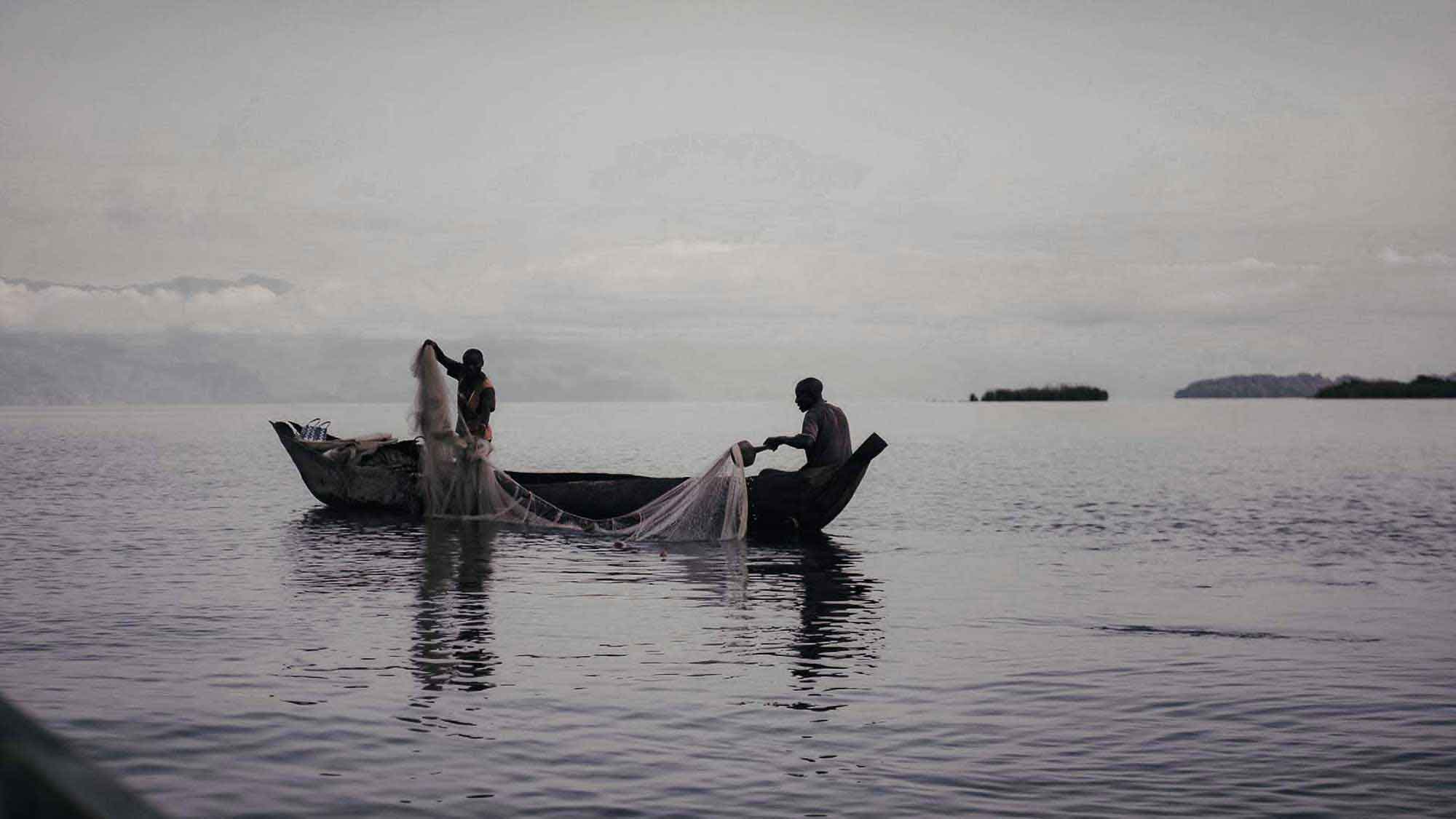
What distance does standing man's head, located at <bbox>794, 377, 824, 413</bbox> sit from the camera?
65.9 ft

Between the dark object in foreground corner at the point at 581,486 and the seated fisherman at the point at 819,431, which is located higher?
the seated fisherman at the point at 819,431

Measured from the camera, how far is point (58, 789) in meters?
0.93

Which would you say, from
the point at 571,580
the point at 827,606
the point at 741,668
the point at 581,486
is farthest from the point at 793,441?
the point at 741,668

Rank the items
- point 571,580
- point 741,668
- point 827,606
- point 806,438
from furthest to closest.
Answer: point 806,438
point 571,580
point 827,606
point 741,668

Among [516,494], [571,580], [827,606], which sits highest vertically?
[516,494]

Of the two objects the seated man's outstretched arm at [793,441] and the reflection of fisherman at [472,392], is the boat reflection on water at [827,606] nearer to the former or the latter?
the seated man's outstretched arm at [793,441]

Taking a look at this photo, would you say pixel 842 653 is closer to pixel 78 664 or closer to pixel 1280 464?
pixel 78 664

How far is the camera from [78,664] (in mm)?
10320

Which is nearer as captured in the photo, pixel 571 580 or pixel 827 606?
pixel 827 606

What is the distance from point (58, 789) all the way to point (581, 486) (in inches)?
858

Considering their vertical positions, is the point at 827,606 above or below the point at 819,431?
below

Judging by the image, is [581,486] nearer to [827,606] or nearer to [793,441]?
[793,441]

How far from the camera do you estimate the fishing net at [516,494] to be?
20656 millimetres

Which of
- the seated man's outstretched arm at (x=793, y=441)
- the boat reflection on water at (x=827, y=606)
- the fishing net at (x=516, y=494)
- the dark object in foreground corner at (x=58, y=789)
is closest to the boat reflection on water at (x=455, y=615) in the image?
the fishing net at (x=516, y=494)
